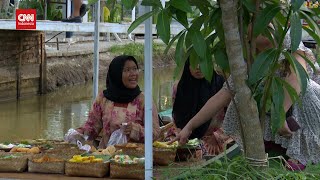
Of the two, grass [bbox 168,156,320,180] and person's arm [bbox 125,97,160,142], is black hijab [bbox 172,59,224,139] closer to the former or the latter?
person's arm [bbox 125,97,160,142]

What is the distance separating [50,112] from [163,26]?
1208 cm

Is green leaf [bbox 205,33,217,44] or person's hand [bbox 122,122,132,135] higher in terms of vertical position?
green leaf [bbox 205,33,217,44]

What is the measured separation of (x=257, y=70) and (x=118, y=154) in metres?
1.38

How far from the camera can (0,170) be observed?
3.70 m

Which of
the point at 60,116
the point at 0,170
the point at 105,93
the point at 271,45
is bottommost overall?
the point at 60,116

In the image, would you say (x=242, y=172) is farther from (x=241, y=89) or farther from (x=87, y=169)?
(x=87, y=169)

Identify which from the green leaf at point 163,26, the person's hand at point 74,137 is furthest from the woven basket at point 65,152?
the green leaf at point 163,26

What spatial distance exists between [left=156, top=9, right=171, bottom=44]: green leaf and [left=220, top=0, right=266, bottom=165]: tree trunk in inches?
9.0

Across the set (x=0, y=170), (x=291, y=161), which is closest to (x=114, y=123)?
(x=0, y=170)

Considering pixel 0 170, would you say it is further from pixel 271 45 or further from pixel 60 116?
pixel 60 116

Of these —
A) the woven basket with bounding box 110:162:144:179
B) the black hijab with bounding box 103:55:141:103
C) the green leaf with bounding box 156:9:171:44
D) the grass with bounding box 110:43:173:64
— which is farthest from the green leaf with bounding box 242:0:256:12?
the grass with bounding box 110:43:173:64

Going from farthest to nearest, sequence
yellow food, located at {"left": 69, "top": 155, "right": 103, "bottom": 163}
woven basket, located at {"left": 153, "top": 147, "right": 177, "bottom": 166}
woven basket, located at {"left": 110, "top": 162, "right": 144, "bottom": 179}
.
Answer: woven basket, located at {"left": 153, "top": 147, "right": 177, "bottom": 166} < yellow food, located at {"left": 69, "top": 155, "right": 103, "bottom": 163} < woven basket, located at {"left": 110, "top": 162, "right": 144, "bottom": 179}

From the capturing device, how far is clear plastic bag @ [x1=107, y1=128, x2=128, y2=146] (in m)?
4.47

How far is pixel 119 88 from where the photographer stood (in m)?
4.67
